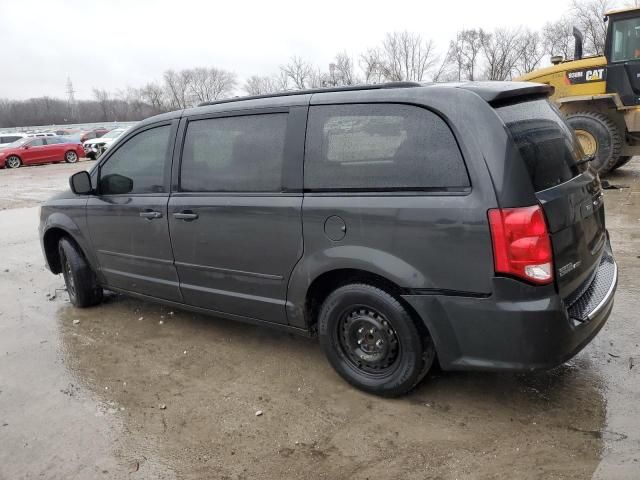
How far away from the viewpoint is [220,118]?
3848mm

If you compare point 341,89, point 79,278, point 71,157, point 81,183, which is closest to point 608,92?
point 341,89

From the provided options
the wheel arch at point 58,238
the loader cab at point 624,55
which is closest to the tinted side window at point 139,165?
the wheel arch at point 58,238

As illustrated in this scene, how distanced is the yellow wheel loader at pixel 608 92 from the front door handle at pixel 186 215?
8.08 meters

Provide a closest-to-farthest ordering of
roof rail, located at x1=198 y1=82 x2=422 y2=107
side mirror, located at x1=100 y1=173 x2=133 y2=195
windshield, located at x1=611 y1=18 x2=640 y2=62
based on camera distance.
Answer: roof rail, located at x1=198 y1=82 x2=422 y2=107
side mirror, located at x1=100 y1=173 x2=133 y2=195
windshield, located at x1=611 y1=18 x2=640 y2=62

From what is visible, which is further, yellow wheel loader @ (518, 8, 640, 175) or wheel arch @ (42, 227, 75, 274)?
yellow wheel loader @ (518, 8, 640, 175)

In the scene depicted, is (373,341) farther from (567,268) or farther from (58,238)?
(58,238)

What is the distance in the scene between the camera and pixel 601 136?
10.2 meters

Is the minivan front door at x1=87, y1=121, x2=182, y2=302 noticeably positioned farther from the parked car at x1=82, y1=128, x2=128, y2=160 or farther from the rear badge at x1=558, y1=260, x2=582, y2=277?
the parked car at x1=82, y1=128, x2=128, y2=160

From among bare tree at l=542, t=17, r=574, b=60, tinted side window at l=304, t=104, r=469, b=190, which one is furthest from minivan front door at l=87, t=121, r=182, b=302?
bare tree at l=542, t=17, r=574, b=60

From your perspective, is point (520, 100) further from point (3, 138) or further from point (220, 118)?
point (3, 138)

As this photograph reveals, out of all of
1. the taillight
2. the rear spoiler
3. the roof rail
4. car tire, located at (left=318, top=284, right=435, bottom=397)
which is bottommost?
car tire, located at (left=318, top=284, right=435, bottom=397)

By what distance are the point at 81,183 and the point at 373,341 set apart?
290cm

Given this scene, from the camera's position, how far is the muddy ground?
2.72m

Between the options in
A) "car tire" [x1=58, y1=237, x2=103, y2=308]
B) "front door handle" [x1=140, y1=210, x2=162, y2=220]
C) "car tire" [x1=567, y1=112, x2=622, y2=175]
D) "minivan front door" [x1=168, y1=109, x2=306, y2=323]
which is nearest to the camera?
"minivan front door" [x1=168, y1=109, x2=306, y2=323]
